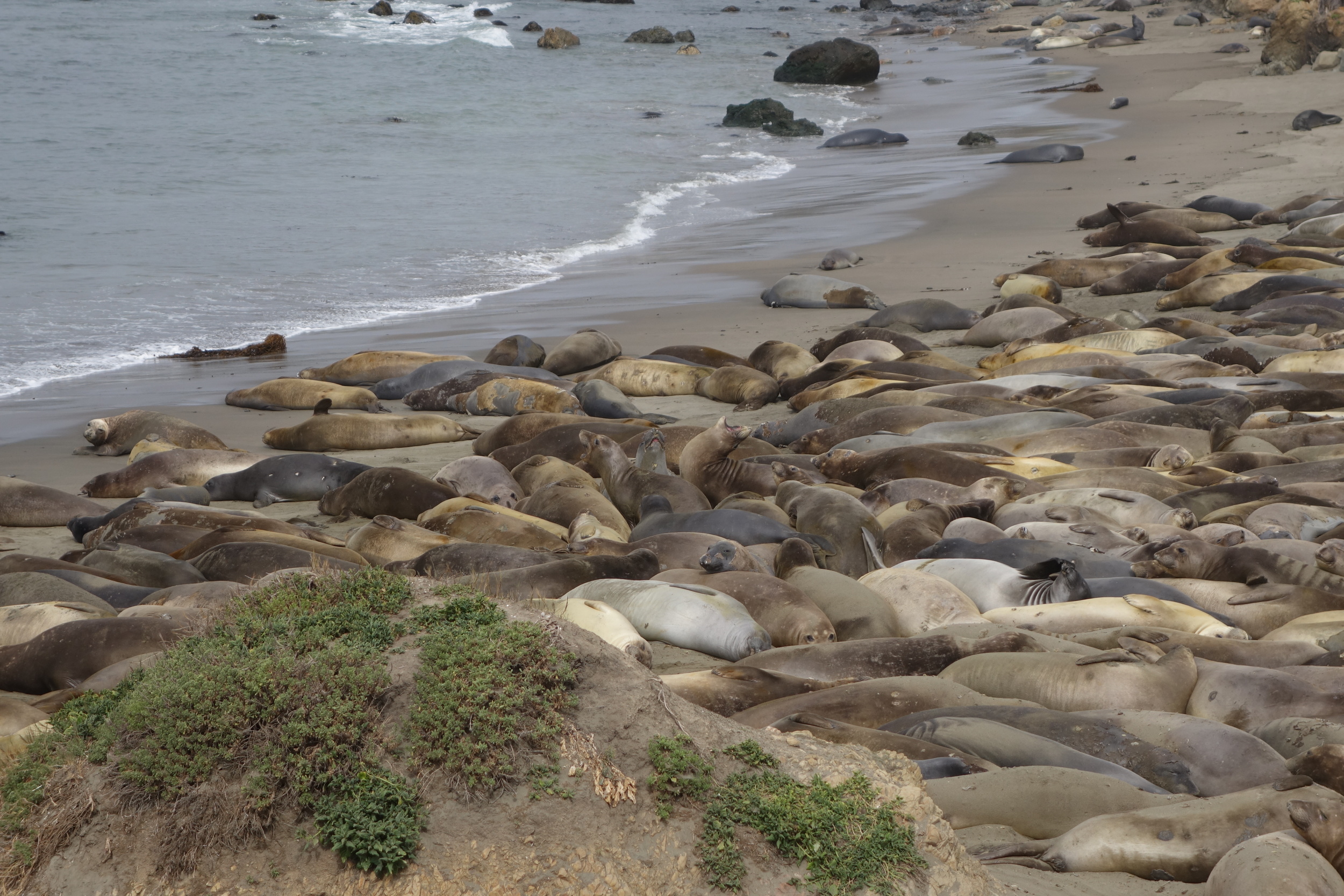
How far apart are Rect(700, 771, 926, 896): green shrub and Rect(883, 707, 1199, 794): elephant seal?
3.60ft

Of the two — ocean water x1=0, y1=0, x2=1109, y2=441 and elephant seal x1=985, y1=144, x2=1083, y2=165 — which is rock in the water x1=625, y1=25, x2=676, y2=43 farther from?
elephant seal x1=985, y1=144, x2=1083, y2=165

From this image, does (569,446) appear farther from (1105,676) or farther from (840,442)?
(1105,676)

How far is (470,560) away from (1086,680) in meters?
2.96

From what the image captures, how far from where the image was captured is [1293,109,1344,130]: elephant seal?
1845 cm

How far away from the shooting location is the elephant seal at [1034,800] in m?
3.31

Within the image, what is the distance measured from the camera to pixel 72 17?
1607 inches

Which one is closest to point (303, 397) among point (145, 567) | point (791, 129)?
point (145, 567)

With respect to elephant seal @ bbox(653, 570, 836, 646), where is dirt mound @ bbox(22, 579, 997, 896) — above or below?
above

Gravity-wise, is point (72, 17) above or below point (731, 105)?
above

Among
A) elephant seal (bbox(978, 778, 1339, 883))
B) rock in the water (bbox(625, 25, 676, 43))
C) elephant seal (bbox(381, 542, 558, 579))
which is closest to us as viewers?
elephant seal (bbox(978, 778, 1339, 883))

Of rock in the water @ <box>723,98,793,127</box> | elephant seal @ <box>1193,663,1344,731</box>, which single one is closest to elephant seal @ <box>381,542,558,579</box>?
elephant seal @ <box>1193,663,1344,731</box>

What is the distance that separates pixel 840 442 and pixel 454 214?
37.4 ft

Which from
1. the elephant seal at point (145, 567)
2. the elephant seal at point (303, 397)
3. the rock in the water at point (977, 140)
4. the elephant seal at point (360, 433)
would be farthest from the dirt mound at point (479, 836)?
the rock in the water at point (977, 140)

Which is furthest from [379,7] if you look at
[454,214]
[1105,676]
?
[1105,676]
